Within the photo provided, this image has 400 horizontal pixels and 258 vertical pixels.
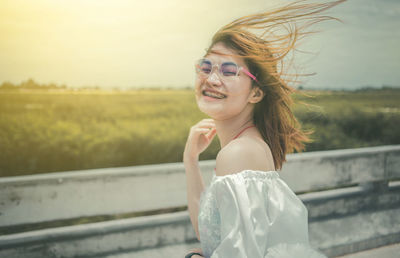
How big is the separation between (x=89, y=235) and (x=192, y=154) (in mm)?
1648

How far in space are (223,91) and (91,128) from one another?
4.73 meters

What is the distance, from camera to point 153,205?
342 centimetres

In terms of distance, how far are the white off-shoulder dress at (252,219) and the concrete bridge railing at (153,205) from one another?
1724mm

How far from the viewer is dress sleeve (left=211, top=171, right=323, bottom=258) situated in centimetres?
155

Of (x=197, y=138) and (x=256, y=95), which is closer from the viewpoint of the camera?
(x=256, y=95)

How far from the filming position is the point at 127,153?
6.00 m

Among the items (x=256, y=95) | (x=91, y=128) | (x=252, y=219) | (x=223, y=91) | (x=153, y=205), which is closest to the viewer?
(x=252, y=219)

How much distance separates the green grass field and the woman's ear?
10.3 feet

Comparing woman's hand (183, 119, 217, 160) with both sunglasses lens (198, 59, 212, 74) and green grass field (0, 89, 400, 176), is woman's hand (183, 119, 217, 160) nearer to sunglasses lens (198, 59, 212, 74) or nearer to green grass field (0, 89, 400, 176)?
sunglasses lens (198, 59, 212, 74)

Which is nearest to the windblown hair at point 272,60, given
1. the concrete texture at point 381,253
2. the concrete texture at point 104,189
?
the concrete texture at point 104,189

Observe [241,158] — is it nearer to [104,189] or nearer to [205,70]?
[205,70]

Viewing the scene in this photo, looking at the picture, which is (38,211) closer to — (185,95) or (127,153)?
(127,153)

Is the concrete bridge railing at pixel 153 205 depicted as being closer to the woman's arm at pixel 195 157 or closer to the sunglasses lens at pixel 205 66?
the woman's arm at pixel 195 157

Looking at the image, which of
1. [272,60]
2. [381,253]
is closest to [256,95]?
[272,60]
